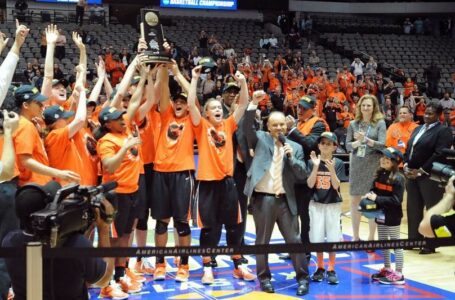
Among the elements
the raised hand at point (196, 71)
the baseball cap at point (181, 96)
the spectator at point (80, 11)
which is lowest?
the baseball cap at point (181, 96)

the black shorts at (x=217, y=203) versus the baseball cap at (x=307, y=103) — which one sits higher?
the baseball cap at (x=307, y=103)

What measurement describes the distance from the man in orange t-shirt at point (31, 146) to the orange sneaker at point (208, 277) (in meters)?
1.89

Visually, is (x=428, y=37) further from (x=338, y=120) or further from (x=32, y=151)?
(x=32, y=151)

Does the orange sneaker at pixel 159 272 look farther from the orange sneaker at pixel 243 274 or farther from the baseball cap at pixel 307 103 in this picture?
the baseball cap at pixel 307 103

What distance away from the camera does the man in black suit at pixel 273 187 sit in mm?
5688

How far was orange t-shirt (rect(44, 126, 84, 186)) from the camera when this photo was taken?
15.8ft

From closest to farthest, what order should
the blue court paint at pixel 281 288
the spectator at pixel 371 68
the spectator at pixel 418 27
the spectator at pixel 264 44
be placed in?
the blue court paint at pixel 281 288 → the spectator at pixel 371 68 → the spectator at pixel 264 44 → the spectator at pixel 418 27

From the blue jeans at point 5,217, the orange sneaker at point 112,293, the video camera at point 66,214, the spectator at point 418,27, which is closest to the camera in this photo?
the video camera at point 66,214

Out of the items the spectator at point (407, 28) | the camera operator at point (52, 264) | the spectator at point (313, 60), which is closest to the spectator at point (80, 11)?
the spectator at point (313, 60)

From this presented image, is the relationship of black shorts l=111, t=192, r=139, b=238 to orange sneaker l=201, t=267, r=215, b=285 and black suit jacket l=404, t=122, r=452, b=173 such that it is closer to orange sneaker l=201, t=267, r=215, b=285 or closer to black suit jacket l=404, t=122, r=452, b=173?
orange sneaker l=201, t=267, r=215, b=285

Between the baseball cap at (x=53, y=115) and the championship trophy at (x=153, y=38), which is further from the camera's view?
the championship trophy at (x=153, y=38)

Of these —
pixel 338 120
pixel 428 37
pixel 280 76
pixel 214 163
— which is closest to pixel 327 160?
pixel 214 163

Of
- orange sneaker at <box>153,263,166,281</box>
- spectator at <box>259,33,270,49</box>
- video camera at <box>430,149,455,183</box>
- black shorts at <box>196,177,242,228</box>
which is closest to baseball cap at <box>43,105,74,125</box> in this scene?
black shorts at <box>196,177,242,228</box>

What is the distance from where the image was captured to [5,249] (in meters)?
3.07
